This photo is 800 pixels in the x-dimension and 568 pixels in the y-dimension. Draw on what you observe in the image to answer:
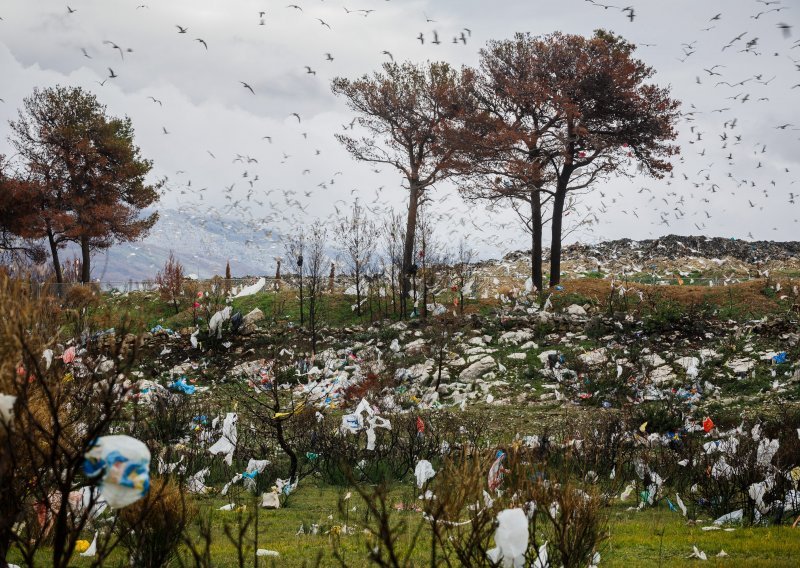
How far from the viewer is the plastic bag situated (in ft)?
8.63

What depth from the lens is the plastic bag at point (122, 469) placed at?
263cm

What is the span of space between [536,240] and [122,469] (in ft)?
71.5

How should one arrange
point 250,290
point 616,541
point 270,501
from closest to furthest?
1. point 616,541
2. point 270,501
3. point 250,290

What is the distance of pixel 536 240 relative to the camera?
2345 centimetres

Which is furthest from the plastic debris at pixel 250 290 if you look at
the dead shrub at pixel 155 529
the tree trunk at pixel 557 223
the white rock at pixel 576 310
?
the dead shrub at pixel 155 529

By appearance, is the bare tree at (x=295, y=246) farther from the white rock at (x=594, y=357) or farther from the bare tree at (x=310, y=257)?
the white rock at (x=594, y=357)

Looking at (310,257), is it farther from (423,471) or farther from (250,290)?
(423,471)

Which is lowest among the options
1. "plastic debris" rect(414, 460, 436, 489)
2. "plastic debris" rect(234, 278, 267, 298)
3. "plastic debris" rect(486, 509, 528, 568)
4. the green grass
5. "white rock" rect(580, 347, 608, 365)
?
the green grass

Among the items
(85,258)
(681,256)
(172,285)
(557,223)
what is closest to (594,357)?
(557,223)

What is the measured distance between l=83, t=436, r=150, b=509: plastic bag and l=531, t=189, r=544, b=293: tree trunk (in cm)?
2094

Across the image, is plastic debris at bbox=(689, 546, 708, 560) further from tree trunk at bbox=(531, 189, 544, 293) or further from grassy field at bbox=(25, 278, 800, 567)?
tree trunk at bbox=(531, 189, 544, 293)

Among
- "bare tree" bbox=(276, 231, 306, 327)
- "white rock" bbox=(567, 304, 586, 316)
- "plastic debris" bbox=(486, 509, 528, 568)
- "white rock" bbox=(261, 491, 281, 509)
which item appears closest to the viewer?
"plastic debris" bbox=(486, 509, 528, 568)

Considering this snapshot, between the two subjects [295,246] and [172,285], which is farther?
[172,285]

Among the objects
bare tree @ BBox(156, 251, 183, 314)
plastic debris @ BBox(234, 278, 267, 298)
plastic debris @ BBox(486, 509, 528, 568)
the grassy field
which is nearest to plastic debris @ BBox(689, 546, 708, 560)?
the grassy field
